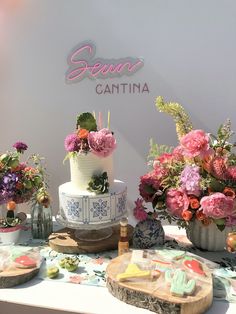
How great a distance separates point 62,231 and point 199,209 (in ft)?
1.81

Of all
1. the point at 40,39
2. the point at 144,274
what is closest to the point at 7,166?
the point at 144,274

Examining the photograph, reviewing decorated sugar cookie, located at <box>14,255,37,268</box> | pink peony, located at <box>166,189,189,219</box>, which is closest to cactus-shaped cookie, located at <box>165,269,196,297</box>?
pink peony, located at <box>166,189,189,219</box>

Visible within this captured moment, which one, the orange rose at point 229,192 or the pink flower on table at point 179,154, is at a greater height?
the pink flower on table at point 179,154

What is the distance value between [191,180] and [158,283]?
326mm

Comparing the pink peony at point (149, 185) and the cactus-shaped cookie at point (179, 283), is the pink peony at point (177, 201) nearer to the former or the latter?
the pink peony at point (149, 185)

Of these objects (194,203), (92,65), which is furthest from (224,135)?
(92,65)

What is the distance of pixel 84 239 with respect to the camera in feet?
4.06

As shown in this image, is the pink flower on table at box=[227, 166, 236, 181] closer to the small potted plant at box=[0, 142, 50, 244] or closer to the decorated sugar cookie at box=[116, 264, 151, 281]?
the decorated sugar cookie at box=[116, 264, 151, 281]

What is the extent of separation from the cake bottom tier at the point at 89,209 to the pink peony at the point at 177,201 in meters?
0.18

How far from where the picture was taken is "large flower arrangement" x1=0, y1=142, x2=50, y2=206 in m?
1.30

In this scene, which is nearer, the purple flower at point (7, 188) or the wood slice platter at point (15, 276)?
the wood slice platter at point (15, 276)

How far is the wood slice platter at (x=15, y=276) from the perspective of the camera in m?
0.97

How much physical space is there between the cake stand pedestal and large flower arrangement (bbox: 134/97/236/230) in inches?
5.5

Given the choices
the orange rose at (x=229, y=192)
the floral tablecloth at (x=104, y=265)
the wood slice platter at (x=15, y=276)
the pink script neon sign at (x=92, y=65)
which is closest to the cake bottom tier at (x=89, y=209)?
the floral tablecloth at (x=104, y=265)
